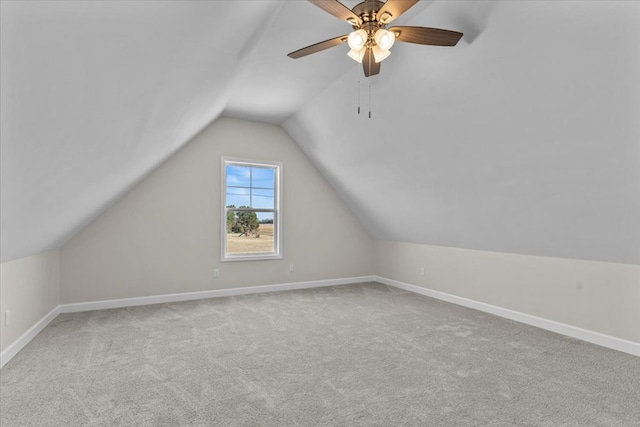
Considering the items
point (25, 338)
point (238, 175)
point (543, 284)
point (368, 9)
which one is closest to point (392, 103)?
point (368, 9)

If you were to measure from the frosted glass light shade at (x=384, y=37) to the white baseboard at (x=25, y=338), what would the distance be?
3639 mm

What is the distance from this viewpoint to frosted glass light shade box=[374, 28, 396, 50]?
2.13 m

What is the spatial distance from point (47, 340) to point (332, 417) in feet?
9.62

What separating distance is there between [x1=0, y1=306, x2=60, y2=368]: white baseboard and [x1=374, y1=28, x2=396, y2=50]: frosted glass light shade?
3.64m

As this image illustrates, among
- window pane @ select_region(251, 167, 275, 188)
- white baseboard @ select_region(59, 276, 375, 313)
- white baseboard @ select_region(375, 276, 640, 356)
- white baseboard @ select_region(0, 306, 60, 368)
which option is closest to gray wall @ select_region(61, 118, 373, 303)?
white baseboard @ select_region(59, 276, 375, 313)

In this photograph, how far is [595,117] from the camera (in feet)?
7.57

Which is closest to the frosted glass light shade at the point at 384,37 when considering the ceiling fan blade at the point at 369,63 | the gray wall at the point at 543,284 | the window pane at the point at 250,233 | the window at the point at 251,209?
the ceiling fan blade at the point at 369,63

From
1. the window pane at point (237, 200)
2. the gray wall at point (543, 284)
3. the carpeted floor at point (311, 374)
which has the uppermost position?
the window pane at point (237, 200)

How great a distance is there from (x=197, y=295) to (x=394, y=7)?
434 cm

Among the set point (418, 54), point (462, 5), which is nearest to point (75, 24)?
point (462, 5)

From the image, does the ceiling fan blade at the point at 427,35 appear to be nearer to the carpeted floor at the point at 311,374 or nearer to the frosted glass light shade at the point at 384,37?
the frosted glass light shade at the point at 384,37

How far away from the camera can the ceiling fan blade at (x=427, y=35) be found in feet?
6.88

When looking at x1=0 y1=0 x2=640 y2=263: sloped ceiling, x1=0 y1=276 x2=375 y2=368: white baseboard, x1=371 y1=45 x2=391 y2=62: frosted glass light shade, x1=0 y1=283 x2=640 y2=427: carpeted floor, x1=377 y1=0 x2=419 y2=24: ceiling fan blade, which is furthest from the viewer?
x1=0 y1=276 x2=375 y2=368: white baseboard

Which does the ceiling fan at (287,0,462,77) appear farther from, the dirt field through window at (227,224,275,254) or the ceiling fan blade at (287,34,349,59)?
the dirt field through window at (227,224,275,254)
